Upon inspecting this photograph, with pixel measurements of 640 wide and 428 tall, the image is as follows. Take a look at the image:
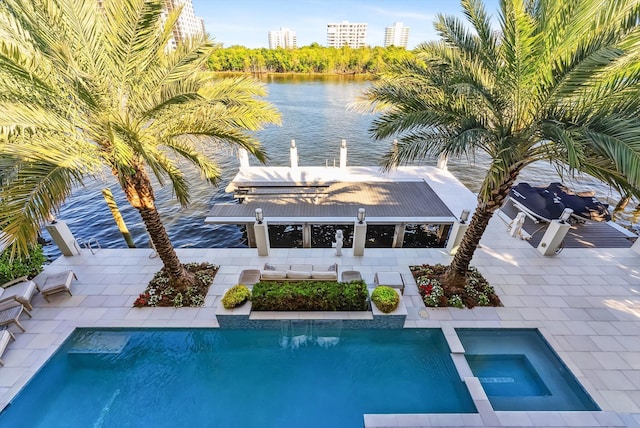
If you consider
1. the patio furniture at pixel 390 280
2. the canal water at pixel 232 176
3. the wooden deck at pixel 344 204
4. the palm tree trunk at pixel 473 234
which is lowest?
the canal water at pixel 232 176

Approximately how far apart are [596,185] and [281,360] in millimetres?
25481

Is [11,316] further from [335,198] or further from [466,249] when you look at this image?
[466,249]

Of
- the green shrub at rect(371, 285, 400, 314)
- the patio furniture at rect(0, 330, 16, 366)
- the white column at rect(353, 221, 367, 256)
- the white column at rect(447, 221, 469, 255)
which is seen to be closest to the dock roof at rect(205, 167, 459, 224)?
the white column at rect(447, 221, 469, 255)

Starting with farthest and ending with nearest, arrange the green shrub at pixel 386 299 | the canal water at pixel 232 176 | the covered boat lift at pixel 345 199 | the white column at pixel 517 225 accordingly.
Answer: the canal water at pixel 232 176 → the covered boat lift at pixel 345 199 → the white column at pixel 517 225 → the green shrub at pixel 386 299

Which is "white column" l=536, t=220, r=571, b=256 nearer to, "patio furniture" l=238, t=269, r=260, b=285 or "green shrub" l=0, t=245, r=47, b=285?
"patio furniture" l=238, t=269, r=260, b=285

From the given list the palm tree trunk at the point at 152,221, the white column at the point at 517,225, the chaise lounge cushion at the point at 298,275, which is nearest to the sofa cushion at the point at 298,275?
the chaise lounge cushion at the point at 298,275

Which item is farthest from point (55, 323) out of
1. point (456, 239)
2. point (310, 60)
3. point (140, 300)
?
point (310, 60)

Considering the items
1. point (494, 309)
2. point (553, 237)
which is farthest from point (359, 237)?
point (553, 237)

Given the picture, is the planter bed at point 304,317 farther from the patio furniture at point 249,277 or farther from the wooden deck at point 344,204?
the wooden deck at point 344,204

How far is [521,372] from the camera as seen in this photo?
6.77m

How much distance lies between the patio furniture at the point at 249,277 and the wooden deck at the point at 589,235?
34.9ft

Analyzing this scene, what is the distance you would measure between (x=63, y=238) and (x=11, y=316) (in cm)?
336

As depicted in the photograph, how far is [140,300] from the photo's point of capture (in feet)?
27.0

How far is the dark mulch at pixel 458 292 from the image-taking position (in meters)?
8.21
